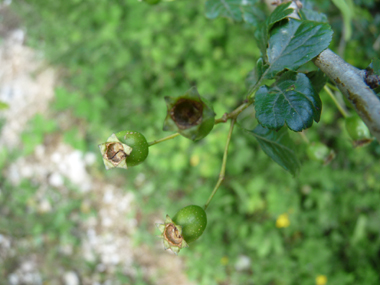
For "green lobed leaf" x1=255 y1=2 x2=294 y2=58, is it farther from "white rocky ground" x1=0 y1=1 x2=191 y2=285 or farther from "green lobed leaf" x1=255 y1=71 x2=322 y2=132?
"white rocky ground" x1=0 y1=1 x2=191 y2=285

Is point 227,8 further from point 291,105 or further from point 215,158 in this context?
point 215,158

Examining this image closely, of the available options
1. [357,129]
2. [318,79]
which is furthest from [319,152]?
[318,79]

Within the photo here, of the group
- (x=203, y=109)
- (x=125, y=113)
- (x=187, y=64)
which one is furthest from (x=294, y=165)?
(x=125, y=113)

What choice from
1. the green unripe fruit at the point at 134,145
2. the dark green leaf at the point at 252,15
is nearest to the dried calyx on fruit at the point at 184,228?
the green unripe fruit at the point at 134,145

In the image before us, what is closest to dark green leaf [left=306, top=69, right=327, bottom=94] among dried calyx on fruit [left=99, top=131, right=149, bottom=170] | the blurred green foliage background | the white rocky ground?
dried calyx on fruit [left=99, top=131, right=149, bottom=170]

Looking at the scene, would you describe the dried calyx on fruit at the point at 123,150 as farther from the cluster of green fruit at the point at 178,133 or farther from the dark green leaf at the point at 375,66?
the dark green leaf at the point at 375,66

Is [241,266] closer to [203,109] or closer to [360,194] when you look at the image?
[360,194]
